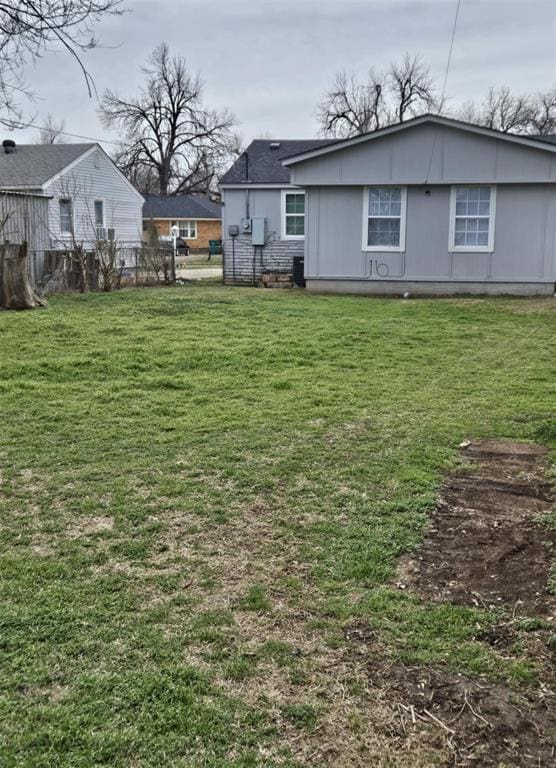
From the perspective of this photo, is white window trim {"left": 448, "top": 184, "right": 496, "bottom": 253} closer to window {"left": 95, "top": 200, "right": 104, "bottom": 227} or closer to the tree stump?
the tree stump

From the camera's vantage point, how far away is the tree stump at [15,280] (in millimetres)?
11641

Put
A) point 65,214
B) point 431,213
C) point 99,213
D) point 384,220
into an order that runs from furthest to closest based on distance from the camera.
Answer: point 99,213 → point 65,214 → point 384,220 → point 431,213

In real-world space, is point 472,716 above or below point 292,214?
below

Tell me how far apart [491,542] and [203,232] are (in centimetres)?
4343

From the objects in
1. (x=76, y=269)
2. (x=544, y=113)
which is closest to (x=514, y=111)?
(x=544, y=113)

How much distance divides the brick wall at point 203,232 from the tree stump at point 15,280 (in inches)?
1308

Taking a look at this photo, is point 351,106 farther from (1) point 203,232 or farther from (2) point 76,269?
(2) point 76,269

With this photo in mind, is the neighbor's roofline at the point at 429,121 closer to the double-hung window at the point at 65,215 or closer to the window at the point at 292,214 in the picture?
the window at the point at 292,214

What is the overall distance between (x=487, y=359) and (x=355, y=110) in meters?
39.9

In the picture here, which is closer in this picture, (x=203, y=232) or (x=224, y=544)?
(x=224, y=544)

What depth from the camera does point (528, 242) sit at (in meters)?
14.3

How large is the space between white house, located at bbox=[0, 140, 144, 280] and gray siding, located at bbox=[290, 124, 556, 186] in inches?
351

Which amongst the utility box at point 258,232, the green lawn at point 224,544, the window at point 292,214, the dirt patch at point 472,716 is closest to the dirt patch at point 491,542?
the green lawn at point 224,544

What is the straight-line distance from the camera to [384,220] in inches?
593
